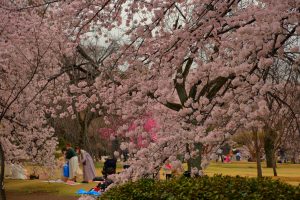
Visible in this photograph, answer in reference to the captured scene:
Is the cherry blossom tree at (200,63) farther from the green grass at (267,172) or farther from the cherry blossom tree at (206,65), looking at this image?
the green grass at (267,172)

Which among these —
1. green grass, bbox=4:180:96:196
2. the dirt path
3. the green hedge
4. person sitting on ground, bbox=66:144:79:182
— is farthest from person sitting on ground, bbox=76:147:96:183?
the green hedge

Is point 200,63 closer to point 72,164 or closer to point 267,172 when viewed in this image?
point 72,164

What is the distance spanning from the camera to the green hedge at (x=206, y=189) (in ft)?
21.0

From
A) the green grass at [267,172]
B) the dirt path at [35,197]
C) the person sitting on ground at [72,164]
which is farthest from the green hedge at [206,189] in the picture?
the person sitting on ground at [72,164]

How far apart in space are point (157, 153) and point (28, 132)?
9970 mm

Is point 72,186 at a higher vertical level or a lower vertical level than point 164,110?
lower

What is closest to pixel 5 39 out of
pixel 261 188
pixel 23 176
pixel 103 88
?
pixel 103 88

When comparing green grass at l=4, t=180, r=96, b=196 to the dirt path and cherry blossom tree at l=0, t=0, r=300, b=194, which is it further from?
cherry blossom tree at l=0, t=0, r=300, b=194

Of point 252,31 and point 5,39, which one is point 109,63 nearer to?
point 252,31

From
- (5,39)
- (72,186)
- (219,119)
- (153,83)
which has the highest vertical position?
(5,39)

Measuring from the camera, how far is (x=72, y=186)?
18016mm

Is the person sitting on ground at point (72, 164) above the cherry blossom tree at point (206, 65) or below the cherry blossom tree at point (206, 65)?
below

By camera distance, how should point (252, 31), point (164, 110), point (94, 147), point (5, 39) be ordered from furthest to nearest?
point (94, 147), point (5, 39), point (164, 110), point (252, 31)

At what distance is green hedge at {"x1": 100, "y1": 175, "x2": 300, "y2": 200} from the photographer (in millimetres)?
6410
